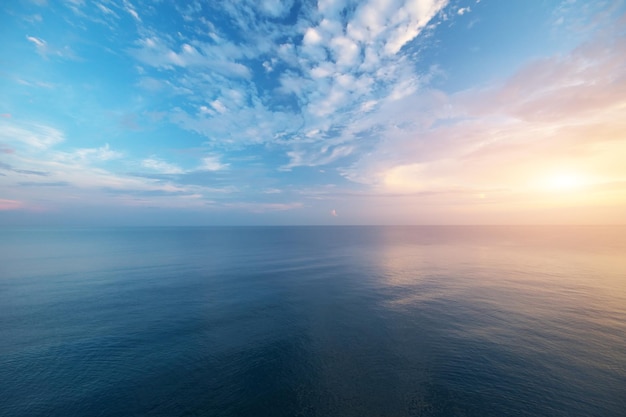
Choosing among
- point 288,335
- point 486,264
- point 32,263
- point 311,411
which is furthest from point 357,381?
point 32,263

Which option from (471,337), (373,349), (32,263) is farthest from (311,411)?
(32,263)

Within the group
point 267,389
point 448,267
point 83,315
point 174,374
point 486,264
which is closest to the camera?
point 267,389

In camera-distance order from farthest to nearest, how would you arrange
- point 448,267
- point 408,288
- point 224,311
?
point 448,267 → point 408,288 → point 224,311

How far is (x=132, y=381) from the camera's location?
3100 centimetres

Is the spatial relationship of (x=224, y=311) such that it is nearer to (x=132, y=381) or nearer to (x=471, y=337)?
(x=132, y=381)

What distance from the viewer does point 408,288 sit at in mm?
70000

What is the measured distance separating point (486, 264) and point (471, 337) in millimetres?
82286

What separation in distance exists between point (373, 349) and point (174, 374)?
28041mm

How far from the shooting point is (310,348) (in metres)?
38.6

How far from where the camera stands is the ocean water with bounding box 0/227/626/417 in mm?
28016

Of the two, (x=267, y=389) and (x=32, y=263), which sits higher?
(x=32, y=263)

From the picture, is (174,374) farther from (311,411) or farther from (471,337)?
(471,337)

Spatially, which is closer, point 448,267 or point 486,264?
point 448,267

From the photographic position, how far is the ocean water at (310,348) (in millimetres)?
28016
